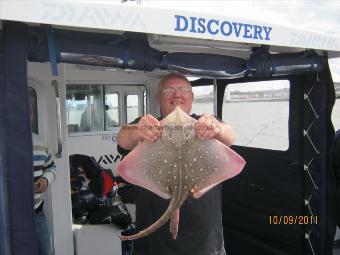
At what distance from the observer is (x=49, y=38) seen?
205cm

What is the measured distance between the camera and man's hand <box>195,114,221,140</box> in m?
1.78

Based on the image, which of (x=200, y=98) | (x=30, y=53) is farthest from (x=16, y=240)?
(x=200, y=98)

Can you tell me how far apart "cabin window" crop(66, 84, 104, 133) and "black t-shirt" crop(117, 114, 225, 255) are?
4074 mm

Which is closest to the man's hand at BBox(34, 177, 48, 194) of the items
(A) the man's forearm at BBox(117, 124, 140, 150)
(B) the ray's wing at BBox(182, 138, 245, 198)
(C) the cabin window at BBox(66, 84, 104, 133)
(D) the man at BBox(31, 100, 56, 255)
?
(D) the man at BBox(31, 100, 56, 255)

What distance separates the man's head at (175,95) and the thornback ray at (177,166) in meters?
0.38

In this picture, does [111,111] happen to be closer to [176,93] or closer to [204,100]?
[204,100]

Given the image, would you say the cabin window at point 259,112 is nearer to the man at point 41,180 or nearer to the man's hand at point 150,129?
the man at point 41,180

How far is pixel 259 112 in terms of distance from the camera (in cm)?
481

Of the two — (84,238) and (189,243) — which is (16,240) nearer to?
(189,243)

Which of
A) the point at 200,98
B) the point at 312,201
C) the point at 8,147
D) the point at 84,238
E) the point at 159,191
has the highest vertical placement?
the point at 200,98

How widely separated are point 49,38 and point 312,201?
2886mm
